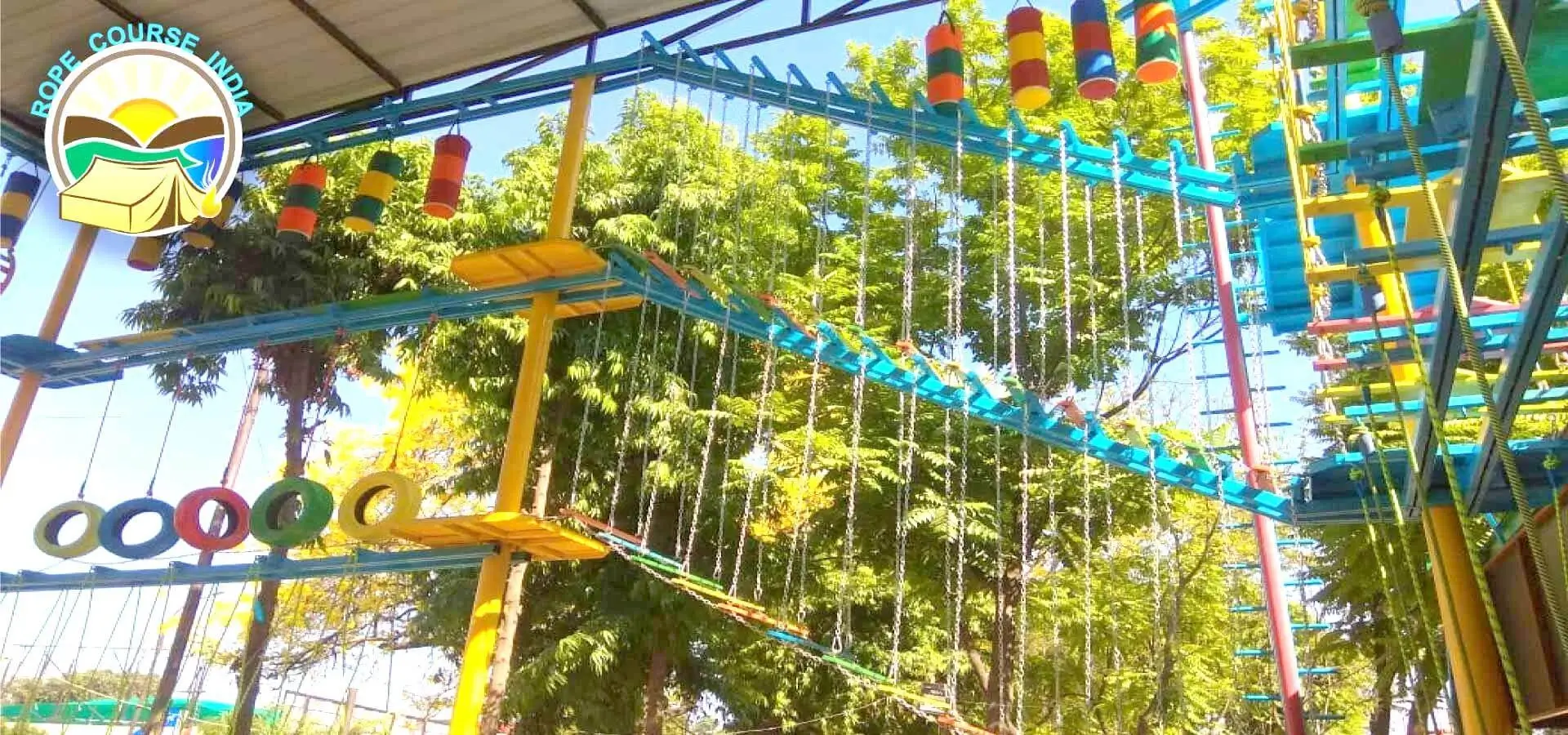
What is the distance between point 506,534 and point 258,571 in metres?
2.01

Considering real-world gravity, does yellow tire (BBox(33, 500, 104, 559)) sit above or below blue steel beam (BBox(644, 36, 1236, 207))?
below

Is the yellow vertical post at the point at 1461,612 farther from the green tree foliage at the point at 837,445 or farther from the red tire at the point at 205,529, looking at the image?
the red tire at the point at 205,529

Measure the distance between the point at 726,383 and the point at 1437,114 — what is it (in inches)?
381

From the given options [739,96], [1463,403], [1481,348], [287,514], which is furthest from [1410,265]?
[287,514]

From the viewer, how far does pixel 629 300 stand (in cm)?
649

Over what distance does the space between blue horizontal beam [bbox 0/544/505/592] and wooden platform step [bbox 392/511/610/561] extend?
0.09m

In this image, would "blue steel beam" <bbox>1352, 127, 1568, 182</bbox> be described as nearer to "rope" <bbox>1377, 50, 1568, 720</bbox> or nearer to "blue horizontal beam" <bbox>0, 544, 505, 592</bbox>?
"rope" <bbox>1377, 50, 1568, 720</bbox>

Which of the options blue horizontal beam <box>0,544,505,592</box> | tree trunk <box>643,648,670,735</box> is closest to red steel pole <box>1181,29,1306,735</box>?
blue horizontal beam <box>0,544,505,592</box>

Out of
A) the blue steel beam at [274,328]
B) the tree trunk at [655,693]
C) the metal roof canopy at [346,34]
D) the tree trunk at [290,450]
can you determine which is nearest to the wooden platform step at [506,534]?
the blue steel beam at [274,328]

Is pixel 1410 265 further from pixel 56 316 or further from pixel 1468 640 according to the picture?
pixel 56 316

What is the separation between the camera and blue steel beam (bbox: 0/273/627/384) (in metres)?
6.65

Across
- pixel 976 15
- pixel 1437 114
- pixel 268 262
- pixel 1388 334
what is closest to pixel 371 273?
pixel 268 262

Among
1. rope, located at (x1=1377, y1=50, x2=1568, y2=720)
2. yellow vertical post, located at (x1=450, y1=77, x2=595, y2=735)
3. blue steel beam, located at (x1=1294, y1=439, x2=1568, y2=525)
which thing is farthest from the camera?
yellow vertical post, located at (x1=450, y1=77, x2=595, y2=735)

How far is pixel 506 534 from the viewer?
5.92 m
